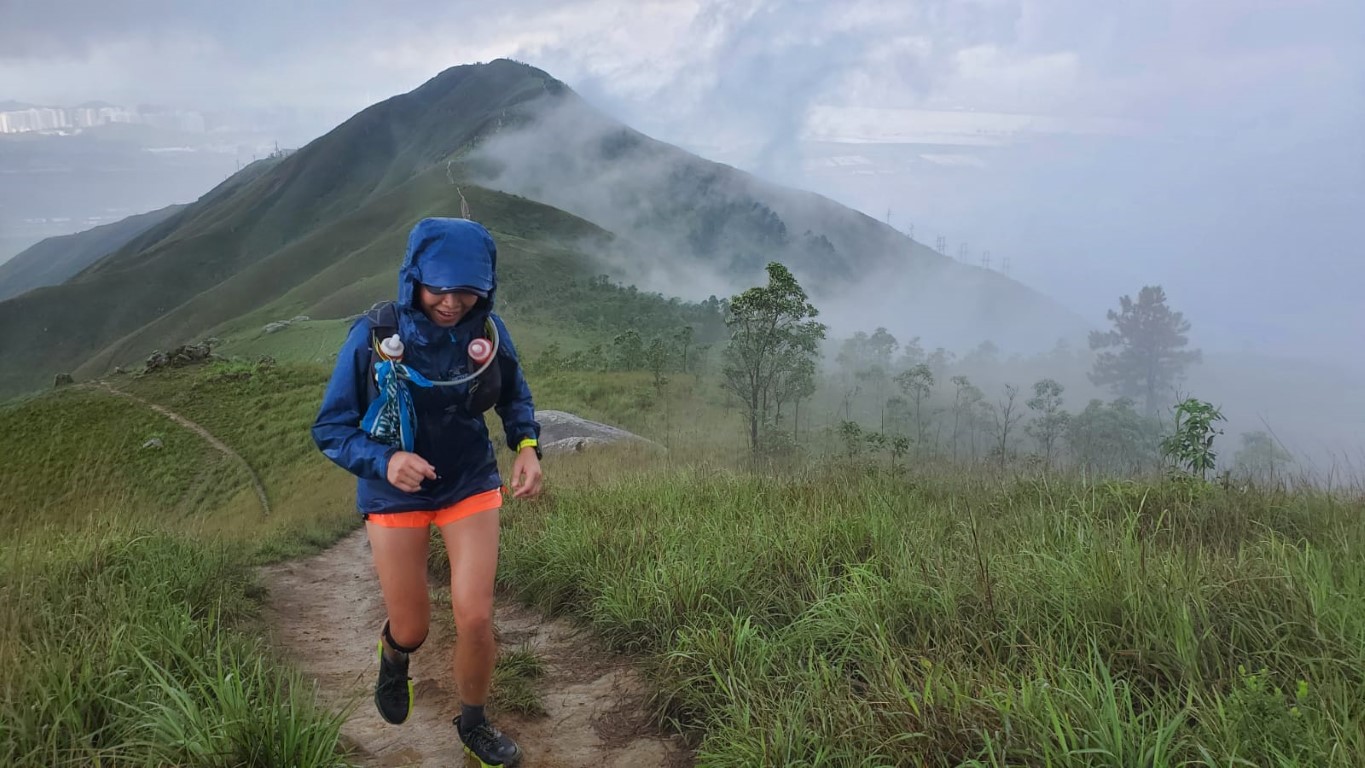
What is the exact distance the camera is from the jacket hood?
9.28 ft

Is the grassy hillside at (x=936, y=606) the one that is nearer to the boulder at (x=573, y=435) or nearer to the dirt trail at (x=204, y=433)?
the boulder at (x=573, y=435)

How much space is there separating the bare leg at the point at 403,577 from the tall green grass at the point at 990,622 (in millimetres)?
1209

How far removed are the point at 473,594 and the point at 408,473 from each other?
596mm

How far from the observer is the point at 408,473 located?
8.74 feet

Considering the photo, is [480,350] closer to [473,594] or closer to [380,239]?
[473,594]

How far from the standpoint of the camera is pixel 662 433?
19.6 meters

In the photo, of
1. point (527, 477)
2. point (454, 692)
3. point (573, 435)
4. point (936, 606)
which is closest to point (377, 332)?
point (527, 477)

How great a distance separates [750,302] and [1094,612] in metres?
15.2

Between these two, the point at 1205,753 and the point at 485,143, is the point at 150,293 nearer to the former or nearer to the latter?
the point at 485,143

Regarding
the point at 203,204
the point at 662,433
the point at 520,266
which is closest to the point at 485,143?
the point at 203,204

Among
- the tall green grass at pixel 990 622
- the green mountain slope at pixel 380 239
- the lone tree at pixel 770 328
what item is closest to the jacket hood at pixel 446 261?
the tall green grass at pixel 990 622

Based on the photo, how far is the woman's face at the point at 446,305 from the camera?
9.45ft

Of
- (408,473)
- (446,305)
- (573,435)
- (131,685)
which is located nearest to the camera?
(408,473)

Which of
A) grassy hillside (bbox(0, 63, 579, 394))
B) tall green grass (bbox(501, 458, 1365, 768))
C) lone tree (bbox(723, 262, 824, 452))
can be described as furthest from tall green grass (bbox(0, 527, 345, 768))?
grassy hillside (bbox(0, 63, 579, 394))
